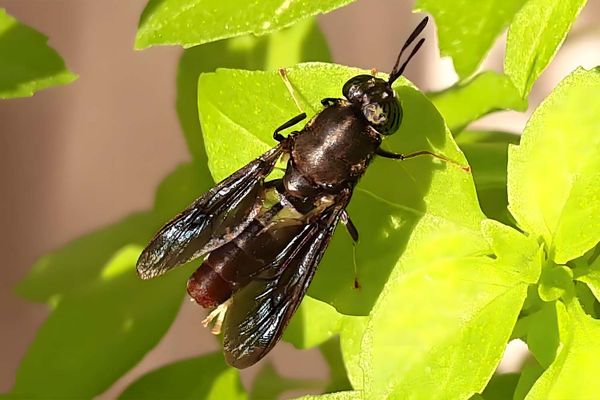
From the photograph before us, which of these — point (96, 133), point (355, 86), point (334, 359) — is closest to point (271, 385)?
point (334, 359)

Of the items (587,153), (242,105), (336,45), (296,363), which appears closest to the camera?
(587,153)

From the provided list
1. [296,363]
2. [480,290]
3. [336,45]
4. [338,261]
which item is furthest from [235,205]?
[336,45]

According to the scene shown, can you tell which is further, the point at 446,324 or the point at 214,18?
the point at 214,18

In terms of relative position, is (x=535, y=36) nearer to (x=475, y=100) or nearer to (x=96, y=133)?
(x=475, y=100)

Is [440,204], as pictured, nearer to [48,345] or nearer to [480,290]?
[480,290]

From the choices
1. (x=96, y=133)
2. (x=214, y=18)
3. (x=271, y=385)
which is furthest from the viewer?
(x=96, y=133)

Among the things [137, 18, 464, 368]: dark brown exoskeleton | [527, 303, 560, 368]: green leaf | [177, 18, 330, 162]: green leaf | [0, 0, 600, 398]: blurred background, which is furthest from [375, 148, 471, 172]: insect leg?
[0, 0, 600, 398]: blurred background

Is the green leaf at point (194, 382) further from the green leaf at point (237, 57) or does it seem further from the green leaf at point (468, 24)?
the green leaf at point (468, 24)
